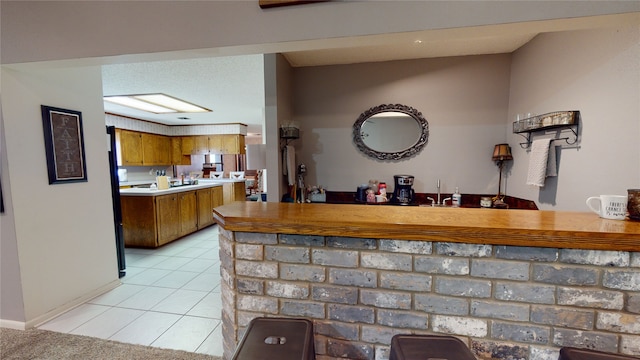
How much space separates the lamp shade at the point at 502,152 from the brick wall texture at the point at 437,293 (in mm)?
2100

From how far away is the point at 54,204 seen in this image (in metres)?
2.09

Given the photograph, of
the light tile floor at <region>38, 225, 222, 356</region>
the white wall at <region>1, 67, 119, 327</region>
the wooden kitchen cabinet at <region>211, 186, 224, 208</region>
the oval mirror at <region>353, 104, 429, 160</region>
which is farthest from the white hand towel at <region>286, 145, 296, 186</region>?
the wooden kitchen cabinet at <region>211, 186, 224, 208</region>

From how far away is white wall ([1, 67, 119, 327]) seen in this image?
188 centimetres

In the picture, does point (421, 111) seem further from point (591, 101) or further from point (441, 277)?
point (441, 277)

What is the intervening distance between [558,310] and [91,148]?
341 centimetres

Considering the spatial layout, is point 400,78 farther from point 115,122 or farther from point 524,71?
point 115,122

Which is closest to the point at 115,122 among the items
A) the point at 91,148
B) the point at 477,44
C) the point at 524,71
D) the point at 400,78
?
the point at 91,148

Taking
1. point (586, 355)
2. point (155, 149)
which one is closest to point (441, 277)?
point (586, 355)

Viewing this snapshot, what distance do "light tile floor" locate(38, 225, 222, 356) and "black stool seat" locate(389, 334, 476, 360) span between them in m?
1.40

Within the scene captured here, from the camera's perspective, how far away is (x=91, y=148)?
2.38 meters

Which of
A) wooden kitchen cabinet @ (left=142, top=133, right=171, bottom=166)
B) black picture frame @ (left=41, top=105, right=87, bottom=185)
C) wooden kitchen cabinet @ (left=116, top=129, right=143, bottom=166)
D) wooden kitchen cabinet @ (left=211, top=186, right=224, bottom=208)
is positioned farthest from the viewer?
wooden kitchen cabinet @ (left=142, top=133, right=171, bottom=166)

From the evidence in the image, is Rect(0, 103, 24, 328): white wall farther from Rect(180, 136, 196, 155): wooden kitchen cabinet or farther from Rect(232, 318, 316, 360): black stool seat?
Rect(180, 136, 196, 155): wooden kitchen cabinet

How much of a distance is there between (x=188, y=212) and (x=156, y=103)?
204cm

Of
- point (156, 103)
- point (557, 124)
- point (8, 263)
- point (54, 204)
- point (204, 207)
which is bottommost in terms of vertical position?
point (204, 207)
